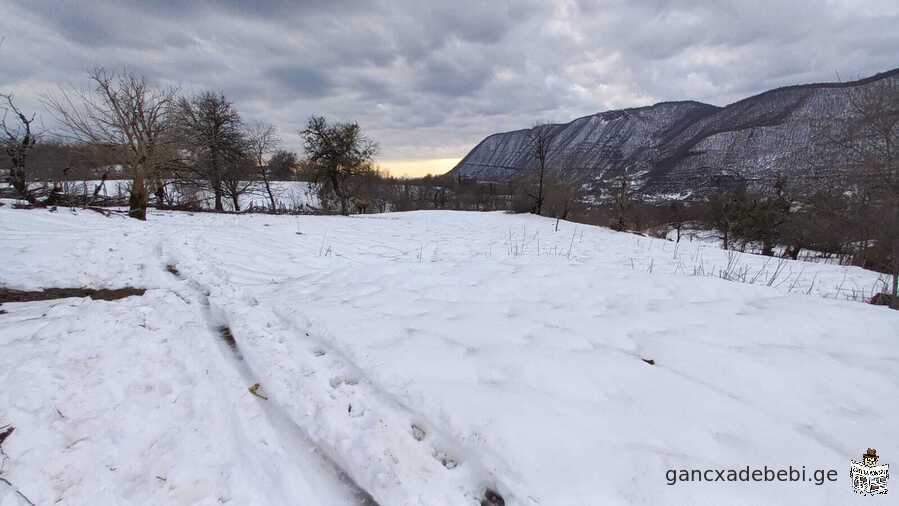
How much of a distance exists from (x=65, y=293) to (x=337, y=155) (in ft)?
80.5

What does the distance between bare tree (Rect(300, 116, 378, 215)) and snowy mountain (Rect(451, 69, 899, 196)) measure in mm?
18360

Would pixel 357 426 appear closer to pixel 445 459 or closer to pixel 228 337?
pixel 445 459

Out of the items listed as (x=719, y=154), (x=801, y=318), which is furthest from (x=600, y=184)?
(x=719, y=154)

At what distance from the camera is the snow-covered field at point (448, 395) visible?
1.76m

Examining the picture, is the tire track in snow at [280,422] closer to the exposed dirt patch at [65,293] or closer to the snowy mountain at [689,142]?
the exposed dirt patch at [65,293]

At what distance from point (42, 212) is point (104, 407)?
1002 cm

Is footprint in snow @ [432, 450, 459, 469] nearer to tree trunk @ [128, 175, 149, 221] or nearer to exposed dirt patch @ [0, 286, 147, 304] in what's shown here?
exposed dirt patch @ [0, 286, 147, 304]

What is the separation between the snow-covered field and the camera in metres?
1.76

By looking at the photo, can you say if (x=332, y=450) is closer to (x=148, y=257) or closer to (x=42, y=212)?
(x=148, y=257)

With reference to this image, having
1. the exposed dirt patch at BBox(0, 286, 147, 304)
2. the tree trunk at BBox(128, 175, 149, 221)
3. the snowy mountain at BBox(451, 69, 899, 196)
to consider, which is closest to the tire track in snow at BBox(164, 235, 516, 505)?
the exposed dirt patch at BBox(0, 286, 147, 304)

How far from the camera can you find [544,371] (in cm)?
258

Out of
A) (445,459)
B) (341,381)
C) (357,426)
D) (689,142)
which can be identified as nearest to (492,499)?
(445,459)

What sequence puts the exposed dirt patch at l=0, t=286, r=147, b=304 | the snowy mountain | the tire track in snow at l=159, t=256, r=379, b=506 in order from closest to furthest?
the tire track in snow at l=159, t=256, r=379, b=506
the exposed dirt patch at l=0, t=286, r=147, b=304
the snowy mountain

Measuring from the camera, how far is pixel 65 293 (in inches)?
178
